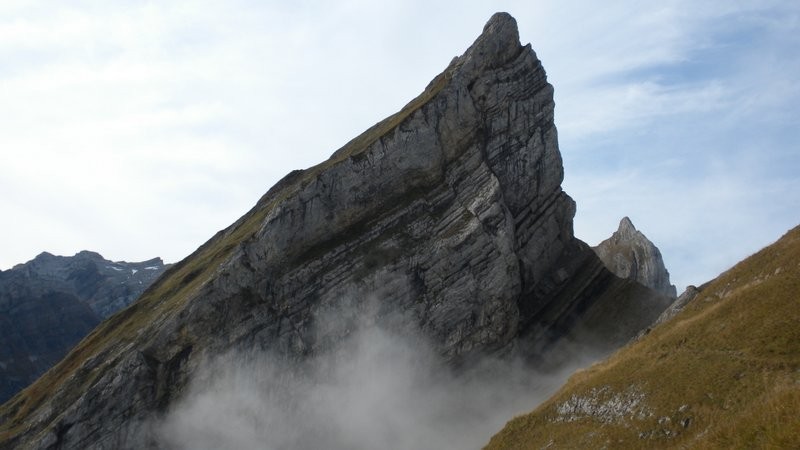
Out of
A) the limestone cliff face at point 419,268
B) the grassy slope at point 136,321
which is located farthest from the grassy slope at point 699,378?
the grassy slope at point 136,321

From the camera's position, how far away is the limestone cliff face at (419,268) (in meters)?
80.4

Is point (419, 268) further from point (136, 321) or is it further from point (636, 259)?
point (636, 259)

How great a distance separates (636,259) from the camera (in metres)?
137

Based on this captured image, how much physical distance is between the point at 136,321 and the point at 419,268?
54654mm

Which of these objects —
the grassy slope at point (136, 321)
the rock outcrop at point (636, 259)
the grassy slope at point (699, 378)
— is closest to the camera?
the grassy slope at point (699, 378)

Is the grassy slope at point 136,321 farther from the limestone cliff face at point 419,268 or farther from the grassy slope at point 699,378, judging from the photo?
→ the grassy slope at point 699,378

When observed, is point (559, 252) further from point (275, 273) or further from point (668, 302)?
point (275, 273)

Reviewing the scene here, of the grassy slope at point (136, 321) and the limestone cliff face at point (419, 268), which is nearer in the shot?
the limestone cliff face at point (419, 268)

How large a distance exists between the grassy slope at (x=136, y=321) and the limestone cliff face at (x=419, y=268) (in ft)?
3.20

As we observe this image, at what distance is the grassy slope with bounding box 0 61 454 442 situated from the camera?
9212 centimetres

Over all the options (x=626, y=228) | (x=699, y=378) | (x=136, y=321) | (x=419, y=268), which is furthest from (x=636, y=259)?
(x=699, y=378)

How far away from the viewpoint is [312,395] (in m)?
78.1

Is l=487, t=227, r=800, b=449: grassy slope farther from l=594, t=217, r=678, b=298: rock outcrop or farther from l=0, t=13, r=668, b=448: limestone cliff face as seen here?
l=594, t=217, r=678, b=298: rock outcrop

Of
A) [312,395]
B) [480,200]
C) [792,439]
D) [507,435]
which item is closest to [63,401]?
[312,395]
